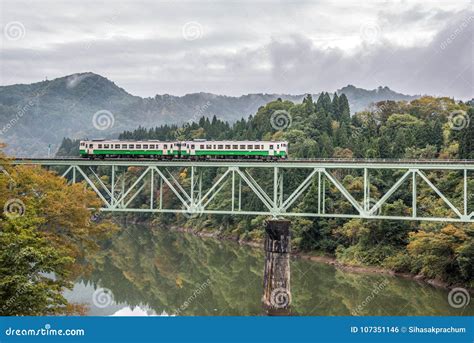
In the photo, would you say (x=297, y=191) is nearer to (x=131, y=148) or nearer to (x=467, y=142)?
(x=131, y=148)

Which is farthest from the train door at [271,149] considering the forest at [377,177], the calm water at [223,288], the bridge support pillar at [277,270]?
the forest at [377,177]

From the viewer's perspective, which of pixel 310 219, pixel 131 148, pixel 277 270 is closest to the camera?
pixel 277 270

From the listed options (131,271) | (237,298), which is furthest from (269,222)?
(131,271)

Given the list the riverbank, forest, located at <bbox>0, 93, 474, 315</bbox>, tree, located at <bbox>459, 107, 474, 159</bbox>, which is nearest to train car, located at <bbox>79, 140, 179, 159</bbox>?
forest, located at <bbox>0, 93, 474, 315</bbox>

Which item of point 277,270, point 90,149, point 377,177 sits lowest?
point 277,270

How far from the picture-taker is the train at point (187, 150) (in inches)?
1698

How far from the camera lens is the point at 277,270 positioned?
38031 millimetres

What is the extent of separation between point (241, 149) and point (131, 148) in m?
7.84

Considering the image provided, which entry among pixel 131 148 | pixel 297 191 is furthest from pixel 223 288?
pixel 297 191

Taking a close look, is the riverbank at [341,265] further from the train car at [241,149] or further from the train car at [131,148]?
the train car at [131,148]

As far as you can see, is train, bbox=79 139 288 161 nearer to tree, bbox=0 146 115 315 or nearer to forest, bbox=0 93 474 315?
forest, bbox=0 93 474 315

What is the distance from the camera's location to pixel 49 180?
31.1 meters

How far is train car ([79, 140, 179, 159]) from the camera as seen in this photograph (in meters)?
45.0

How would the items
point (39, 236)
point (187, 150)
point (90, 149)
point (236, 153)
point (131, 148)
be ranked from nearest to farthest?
point (39, 236)
point (236, 153)
point (187, 150)
point (131, 148)
point (90, 149)
